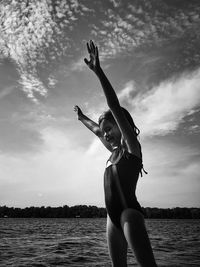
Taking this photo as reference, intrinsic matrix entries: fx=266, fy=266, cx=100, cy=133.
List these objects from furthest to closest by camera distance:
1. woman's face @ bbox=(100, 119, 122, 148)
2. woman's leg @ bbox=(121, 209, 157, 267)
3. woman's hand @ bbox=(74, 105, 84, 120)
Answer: woman's hand @ bbox=(74, 105, 84, 120) < woman's face @ bbox=(100, 119, 122, 148) < woman's leg @ bbox=(121, 209, 157, 267)

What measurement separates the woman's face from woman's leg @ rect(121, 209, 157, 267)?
1.01m

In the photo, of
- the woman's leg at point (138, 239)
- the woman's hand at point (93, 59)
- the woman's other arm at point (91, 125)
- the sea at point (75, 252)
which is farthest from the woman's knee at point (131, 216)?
the sea at point (75, 252)

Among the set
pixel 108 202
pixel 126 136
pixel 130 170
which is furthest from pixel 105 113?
pixel 108 202

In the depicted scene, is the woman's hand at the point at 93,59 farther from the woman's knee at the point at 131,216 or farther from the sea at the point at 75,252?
the sea at the point at 75,252

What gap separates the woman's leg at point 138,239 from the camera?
264cm

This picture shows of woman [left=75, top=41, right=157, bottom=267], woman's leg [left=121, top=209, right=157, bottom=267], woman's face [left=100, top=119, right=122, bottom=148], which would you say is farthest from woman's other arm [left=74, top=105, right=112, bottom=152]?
woman's leg [left=121, top=209, right=157, bottom=267]

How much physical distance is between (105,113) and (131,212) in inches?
51.6

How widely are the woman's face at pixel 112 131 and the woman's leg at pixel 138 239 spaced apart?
3.33 feet

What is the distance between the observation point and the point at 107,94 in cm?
283

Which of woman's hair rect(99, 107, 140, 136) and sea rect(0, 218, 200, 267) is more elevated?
woman's hair rect(99, 107, 140, 136)

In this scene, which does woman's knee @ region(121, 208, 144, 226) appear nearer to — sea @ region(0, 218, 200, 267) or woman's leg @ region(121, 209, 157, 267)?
woman's leg @ region(121, 209, 157, 267)

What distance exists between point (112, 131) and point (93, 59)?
1002 mm

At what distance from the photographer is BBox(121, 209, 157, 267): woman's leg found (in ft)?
8.66

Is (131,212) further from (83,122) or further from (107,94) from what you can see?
(83,122)
